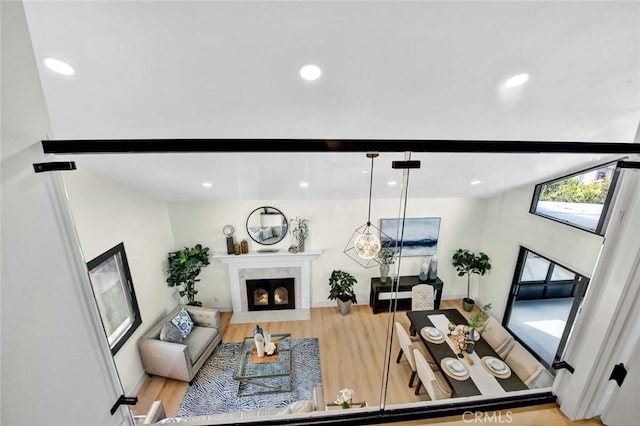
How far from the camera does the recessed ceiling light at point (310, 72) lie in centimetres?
165

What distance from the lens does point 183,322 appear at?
3.73 meters

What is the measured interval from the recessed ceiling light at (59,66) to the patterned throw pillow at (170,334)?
304 cm

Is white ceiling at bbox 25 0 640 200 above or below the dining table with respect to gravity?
above

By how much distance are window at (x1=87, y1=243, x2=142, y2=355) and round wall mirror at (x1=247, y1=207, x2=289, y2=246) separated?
1.79 m

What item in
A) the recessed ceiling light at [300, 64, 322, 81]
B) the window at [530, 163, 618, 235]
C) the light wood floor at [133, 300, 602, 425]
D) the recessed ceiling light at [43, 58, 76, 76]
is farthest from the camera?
the light wood floor at [133, 300, 602, 425]

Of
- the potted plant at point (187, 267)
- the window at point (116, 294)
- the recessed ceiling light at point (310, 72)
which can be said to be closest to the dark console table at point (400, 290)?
the potted plant at point (187, 267)

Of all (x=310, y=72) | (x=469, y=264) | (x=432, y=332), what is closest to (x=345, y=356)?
(x=432, y=332)

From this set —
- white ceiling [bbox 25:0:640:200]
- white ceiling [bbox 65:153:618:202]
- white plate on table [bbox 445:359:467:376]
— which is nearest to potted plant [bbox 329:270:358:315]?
white ceiling [bbox 65:153:618:202]

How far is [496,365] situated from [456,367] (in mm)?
449

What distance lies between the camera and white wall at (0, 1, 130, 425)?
0.63 metres

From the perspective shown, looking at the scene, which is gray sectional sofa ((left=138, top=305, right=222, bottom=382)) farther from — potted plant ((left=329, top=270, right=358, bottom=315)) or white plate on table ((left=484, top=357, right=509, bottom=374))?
Answer: white plate on table ((left=484, top=357, right=509, bottom=374))

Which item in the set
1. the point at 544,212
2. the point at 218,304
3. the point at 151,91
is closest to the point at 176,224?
the point at 218,304

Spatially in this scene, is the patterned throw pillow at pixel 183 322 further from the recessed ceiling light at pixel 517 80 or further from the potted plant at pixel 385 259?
the recessed ceiling light at pixel 517 80

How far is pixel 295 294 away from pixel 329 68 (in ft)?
13.2
